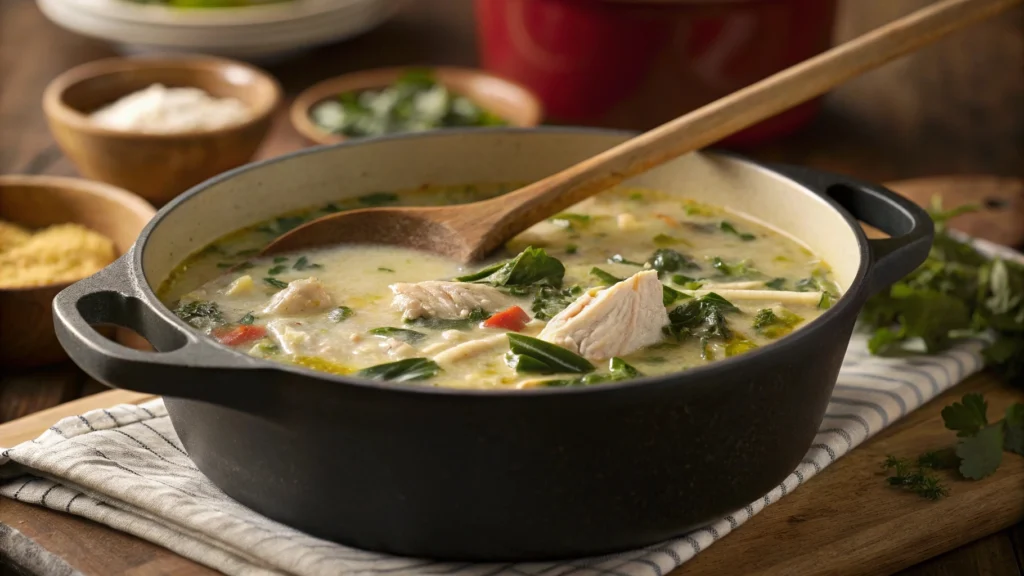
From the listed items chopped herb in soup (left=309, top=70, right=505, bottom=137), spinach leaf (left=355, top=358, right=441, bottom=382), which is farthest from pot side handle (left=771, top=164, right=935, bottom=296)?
chopped herb in soup (left=309, top=70, right=505, bottom=137)

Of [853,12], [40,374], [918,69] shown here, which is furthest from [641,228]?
[853,12]

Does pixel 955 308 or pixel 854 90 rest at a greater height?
pixel 955 308

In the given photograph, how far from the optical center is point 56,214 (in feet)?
13.6

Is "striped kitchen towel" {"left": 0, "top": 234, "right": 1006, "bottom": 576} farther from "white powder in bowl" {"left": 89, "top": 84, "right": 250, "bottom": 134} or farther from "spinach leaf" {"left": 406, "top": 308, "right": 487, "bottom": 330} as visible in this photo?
"white powder in bowl" {"left": 89, "top": 84, "right": 250, "bottom": 134}

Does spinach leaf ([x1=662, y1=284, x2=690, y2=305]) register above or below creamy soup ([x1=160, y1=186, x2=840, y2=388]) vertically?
above

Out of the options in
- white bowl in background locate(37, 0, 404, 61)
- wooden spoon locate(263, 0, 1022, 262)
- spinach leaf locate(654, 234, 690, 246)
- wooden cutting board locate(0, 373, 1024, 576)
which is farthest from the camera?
white bowl in background locate(37, 0, 404, 61)

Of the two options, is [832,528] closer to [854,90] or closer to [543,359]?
[543,359]

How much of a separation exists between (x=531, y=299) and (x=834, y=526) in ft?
2.84

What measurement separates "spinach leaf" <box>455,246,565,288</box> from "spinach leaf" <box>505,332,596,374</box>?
1.34ft

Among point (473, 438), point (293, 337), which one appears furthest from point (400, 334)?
point (473, 438)

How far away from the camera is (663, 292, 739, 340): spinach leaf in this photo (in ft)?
9.07

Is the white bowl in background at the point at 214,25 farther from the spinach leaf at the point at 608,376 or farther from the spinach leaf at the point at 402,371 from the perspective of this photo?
the spinach leaf at the point at 608,376

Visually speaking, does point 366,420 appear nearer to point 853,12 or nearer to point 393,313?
point 393,313

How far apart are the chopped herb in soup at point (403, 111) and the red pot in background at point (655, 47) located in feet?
1.29
